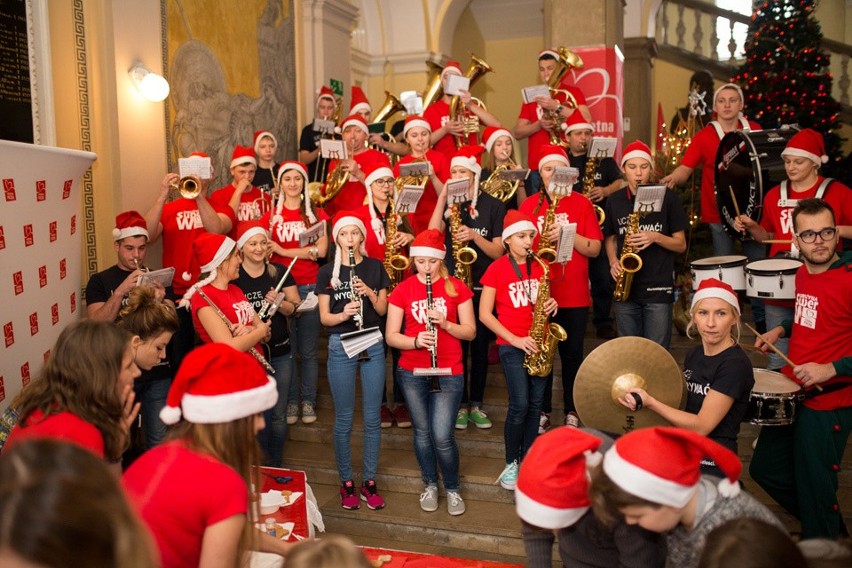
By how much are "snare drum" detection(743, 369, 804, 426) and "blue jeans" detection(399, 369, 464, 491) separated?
6.30ft

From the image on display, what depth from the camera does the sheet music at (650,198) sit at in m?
6.05

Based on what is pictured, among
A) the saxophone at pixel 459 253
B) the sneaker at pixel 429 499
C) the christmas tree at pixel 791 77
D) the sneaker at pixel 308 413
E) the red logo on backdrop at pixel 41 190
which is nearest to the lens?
the red logo on backdrop at pixel 41 190

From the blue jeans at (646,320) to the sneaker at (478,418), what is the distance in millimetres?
1307

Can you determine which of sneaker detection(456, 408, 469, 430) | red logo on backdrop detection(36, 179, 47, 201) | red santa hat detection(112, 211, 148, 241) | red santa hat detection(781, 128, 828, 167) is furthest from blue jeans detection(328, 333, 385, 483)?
red santa hat detection(781, 128, 828, 167)

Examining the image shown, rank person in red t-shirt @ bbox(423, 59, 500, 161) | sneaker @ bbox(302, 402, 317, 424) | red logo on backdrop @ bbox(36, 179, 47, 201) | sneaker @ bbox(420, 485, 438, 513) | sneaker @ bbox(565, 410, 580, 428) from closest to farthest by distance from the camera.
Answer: red logo on backdrop @ bbox(36, 179, 47, 201), sneaker @ bbox(420, 485, 438, 513), sneaker @ bbox(565, 410, 580, 428), sneaker @ bbox(302, 402, 317, 424), person in red t-shirt @ bbox(423, 59, 500, 161)

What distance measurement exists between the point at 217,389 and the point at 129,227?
11.9 ft

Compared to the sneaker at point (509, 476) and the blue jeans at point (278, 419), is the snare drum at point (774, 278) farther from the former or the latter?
the blue jeans at point (278, 419)

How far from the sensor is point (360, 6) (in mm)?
13375

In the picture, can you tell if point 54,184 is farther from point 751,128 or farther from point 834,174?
point 834,174

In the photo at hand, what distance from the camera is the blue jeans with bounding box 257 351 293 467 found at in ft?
19.3

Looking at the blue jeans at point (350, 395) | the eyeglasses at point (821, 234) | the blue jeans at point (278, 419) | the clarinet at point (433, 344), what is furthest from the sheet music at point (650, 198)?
the blue jeans at point (278, 419)

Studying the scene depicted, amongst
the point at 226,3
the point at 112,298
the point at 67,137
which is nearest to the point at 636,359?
the point at 112,298

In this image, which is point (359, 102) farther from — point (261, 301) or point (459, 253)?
point (261, 301)

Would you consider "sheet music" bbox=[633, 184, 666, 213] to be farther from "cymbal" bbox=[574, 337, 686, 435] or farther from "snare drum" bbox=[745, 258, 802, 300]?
"cymbal" bbox=[574, 337, 686, 435]
